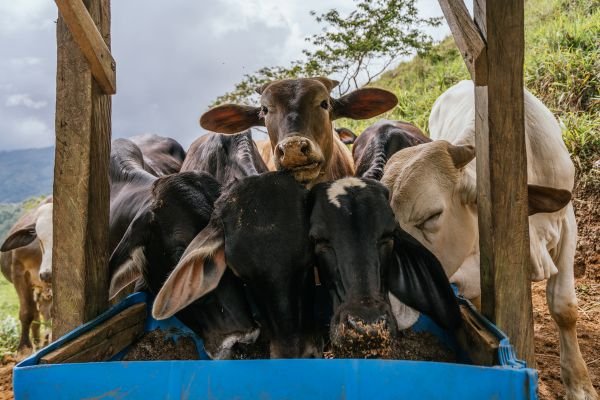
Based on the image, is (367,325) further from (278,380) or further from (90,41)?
(90,41)

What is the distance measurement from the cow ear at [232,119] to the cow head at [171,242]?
125cm

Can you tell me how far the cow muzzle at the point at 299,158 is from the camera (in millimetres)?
2928

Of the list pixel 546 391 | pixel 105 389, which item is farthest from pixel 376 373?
pixel 546 391

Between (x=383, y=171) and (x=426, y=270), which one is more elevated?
(x=383, y=171)

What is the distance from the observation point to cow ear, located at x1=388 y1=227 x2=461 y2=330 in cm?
232


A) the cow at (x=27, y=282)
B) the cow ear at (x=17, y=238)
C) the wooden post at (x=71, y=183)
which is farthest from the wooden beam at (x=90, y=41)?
the cow at (x=27, y=282)

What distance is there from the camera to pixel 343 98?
13.3ft

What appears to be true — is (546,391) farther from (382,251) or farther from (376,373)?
(376,373)

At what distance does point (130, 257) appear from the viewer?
101 inches

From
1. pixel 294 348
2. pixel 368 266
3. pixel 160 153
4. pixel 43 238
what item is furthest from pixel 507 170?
pixel 160 153

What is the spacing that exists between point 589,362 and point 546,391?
78 centimetres

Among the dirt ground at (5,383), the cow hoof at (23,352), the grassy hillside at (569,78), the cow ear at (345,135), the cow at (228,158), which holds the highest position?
the grassy hillside at (569,78)

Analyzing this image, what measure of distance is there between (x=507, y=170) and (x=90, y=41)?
1.52 meters

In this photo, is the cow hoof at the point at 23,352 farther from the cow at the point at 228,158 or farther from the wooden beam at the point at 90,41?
the wooden beam at the point at 90,41
